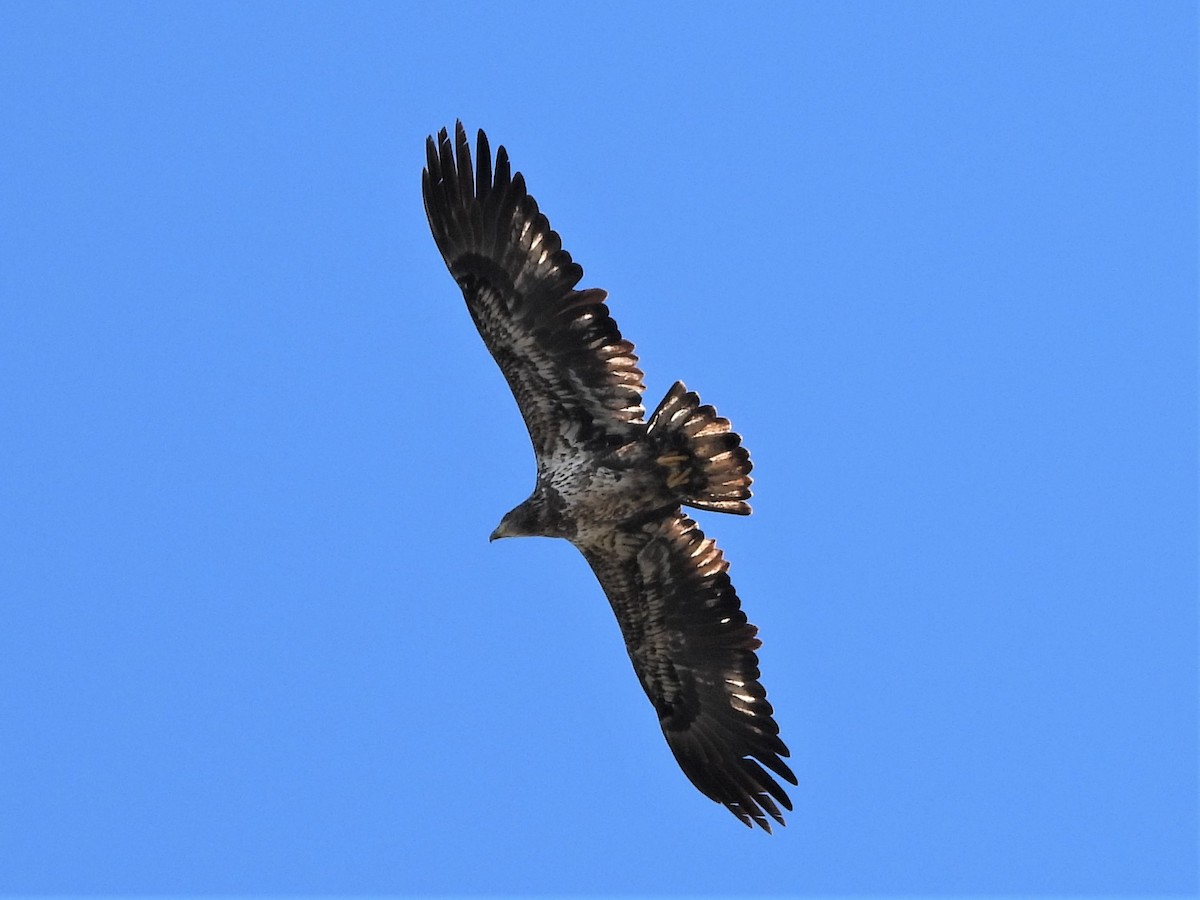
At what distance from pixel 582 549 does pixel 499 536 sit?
29.1 inches

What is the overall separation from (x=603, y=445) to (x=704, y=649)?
187 centimetres

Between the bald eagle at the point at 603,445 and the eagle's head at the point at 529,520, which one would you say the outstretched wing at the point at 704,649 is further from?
the eagle's head at the point at 529,520

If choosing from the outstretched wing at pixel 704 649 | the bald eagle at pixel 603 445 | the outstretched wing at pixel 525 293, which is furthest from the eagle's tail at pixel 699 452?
the outstretched wing at pixel 704 649

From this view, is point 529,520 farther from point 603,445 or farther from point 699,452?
point 699,452

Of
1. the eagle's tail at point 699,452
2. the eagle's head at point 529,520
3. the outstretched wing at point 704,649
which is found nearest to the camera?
the eagle's tail at point 699,452

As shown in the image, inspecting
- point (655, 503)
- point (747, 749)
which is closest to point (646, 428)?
point (655, 503)

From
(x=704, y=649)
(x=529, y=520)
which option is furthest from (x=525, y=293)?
(x=704, y=649)

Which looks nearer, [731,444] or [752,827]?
[731,444]

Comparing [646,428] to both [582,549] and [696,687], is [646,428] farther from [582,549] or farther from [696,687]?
[696,687]

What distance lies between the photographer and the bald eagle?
1414cm

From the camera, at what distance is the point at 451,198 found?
1430 cm

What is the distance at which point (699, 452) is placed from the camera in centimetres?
1407

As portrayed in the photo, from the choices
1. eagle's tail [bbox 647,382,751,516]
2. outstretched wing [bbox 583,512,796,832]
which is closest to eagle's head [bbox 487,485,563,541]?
outstretched wing [bbox 583,512,796,832]

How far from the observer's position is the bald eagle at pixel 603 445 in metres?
14.1
